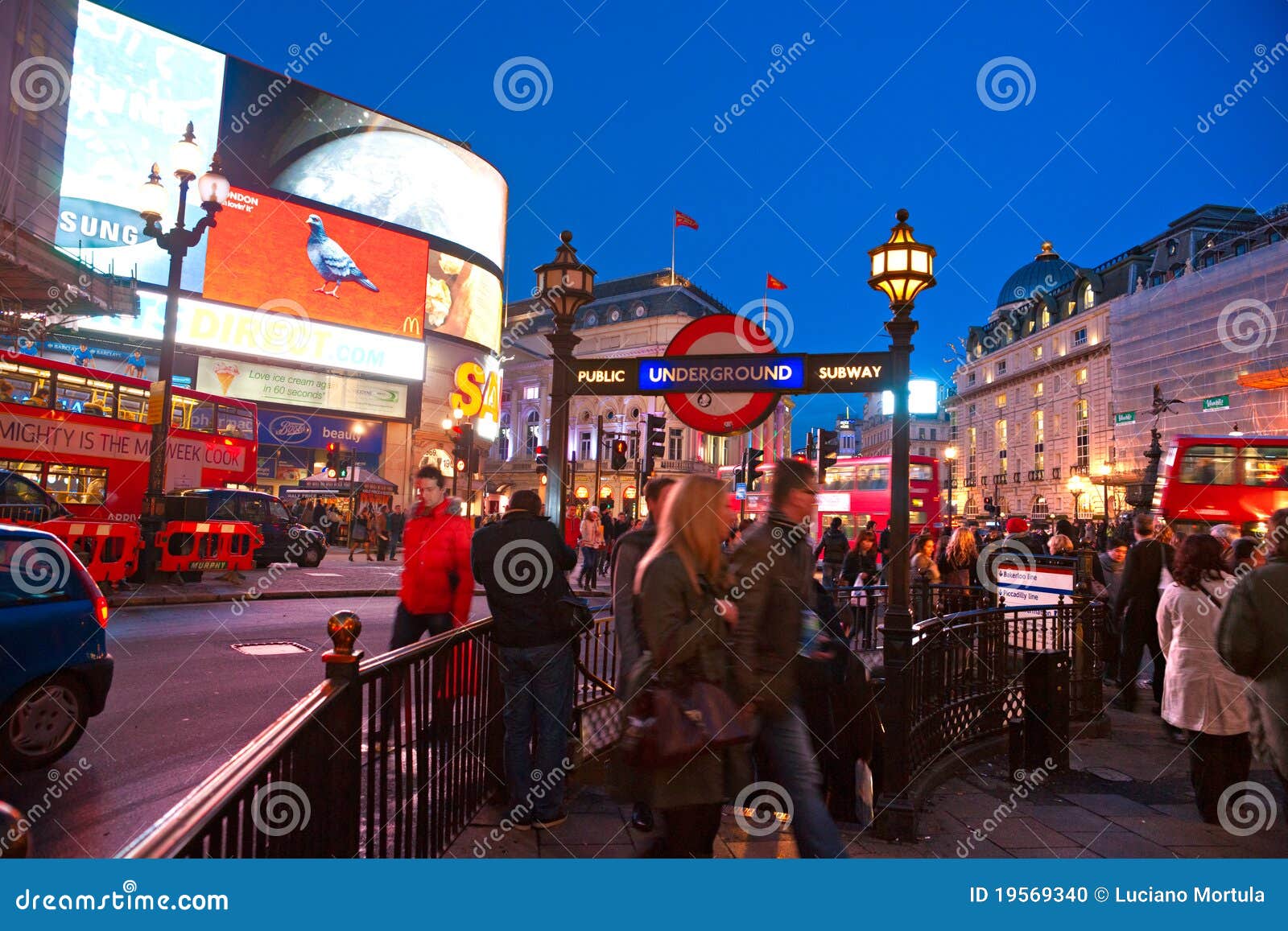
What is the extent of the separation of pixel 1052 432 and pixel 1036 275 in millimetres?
20744

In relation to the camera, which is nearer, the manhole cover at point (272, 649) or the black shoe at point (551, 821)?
the black shoe at point (551, 821)

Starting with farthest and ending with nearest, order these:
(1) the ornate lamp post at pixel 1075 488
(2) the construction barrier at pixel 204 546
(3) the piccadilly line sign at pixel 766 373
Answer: (1) the ornate lamp post at pixel 1075 488
(2) the construction barrier at pixel 204 546
(3) the piccadilly line sign at pixel 766 373

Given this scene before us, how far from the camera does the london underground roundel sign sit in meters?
5.11

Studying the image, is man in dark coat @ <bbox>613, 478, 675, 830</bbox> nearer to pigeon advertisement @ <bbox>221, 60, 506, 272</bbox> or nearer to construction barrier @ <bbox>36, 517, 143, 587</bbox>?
construction barrier @ <bbox>36, 517, 143, 587</bbox>

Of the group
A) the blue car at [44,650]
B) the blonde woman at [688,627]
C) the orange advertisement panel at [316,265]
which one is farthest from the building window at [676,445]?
the blonde woman at [688,627]

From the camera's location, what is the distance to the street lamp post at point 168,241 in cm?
1264

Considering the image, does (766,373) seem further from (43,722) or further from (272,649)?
(272,649)

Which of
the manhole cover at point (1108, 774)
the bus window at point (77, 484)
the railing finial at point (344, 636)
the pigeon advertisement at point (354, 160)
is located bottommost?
the manhole cover at point (1108, 774)

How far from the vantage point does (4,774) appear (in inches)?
184

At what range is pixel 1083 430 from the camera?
6109 cm

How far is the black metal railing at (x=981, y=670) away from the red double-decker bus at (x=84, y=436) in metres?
13.5

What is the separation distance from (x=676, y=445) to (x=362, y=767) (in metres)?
65.5

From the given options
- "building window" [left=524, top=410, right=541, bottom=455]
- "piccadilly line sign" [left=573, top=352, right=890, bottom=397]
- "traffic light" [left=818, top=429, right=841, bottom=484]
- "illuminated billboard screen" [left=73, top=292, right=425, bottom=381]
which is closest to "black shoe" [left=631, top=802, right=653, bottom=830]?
"piccadilly line sign" [left=573, top=352, right=890, bottom=397]

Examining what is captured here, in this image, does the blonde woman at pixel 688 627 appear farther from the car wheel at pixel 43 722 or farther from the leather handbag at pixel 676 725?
the car wheel at pixel 43 722
